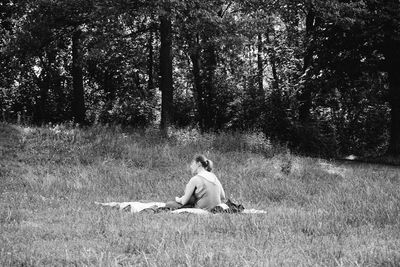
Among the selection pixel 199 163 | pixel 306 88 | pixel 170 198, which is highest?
pixel 306 88

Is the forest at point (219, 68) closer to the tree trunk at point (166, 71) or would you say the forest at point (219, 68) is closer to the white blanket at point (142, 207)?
the tree trunk at point (166, 71)

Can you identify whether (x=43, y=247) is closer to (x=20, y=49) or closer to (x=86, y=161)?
(x=86, y=161)

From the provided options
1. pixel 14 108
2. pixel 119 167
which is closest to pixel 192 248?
pixel 119 167

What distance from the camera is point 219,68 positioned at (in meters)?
28.9

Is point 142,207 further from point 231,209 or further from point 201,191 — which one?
point 231,209

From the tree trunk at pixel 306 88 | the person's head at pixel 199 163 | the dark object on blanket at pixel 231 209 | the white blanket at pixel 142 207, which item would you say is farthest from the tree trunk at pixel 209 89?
the dark object on blanket at pixel 231 209

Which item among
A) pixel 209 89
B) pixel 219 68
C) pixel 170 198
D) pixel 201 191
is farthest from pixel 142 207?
pixel 219 68

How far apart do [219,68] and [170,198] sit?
18735 mm

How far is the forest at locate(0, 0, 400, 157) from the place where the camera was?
19781 mm

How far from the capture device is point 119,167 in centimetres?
1392

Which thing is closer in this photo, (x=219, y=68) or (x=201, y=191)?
(x=201, y=191)

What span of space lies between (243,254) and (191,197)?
426 cm

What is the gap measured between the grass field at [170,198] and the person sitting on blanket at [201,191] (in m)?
0.99

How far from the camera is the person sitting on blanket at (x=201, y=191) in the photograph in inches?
360
